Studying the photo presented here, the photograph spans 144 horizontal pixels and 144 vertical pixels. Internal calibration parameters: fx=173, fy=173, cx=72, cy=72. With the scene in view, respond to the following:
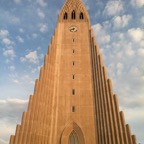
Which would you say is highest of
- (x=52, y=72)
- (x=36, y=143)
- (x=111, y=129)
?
(x=52, y=72)

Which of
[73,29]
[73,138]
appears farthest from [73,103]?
[73,29]

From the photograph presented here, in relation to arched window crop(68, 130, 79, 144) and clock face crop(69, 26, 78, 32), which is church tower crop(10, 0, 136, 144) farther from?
clock face crop(69, 26, 78, 32)

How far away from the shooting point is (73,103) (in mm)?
24453

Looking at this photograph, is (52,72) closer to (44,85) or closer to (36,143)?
(44,85)

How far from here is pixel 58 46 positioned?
30.4 meters

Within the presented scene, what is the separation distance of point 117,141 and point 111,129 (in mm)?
1533

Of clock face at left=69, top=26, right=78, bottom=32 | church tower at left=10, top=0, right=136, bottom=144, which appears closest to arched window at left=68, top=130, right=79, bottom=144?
church tower at left=10, top=0, right=136, bottom=144

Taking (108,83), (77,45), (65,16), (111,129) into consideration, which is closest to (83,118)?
(111,129)

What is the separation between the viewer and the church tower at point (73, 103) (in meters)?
20.3

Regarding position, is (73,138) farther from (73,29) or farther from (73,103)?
(73,29)

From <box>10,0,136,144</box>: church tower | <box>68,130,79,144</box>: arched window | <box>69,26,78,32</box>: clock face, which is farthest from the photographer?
<box>69,26,78,32</box>: clock face

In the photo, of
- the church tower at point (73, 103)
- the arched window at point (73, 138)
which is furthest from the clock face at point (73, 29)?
the arched window at point (73, 138)

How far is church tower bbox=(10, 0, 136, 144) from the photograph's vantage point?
20328mm

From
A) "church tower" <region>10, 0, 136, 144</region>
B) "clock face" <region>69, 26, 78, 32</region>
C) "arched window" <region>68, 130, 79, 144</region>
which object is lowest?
"arched window" <region>68, 130, 79, 144</region>
